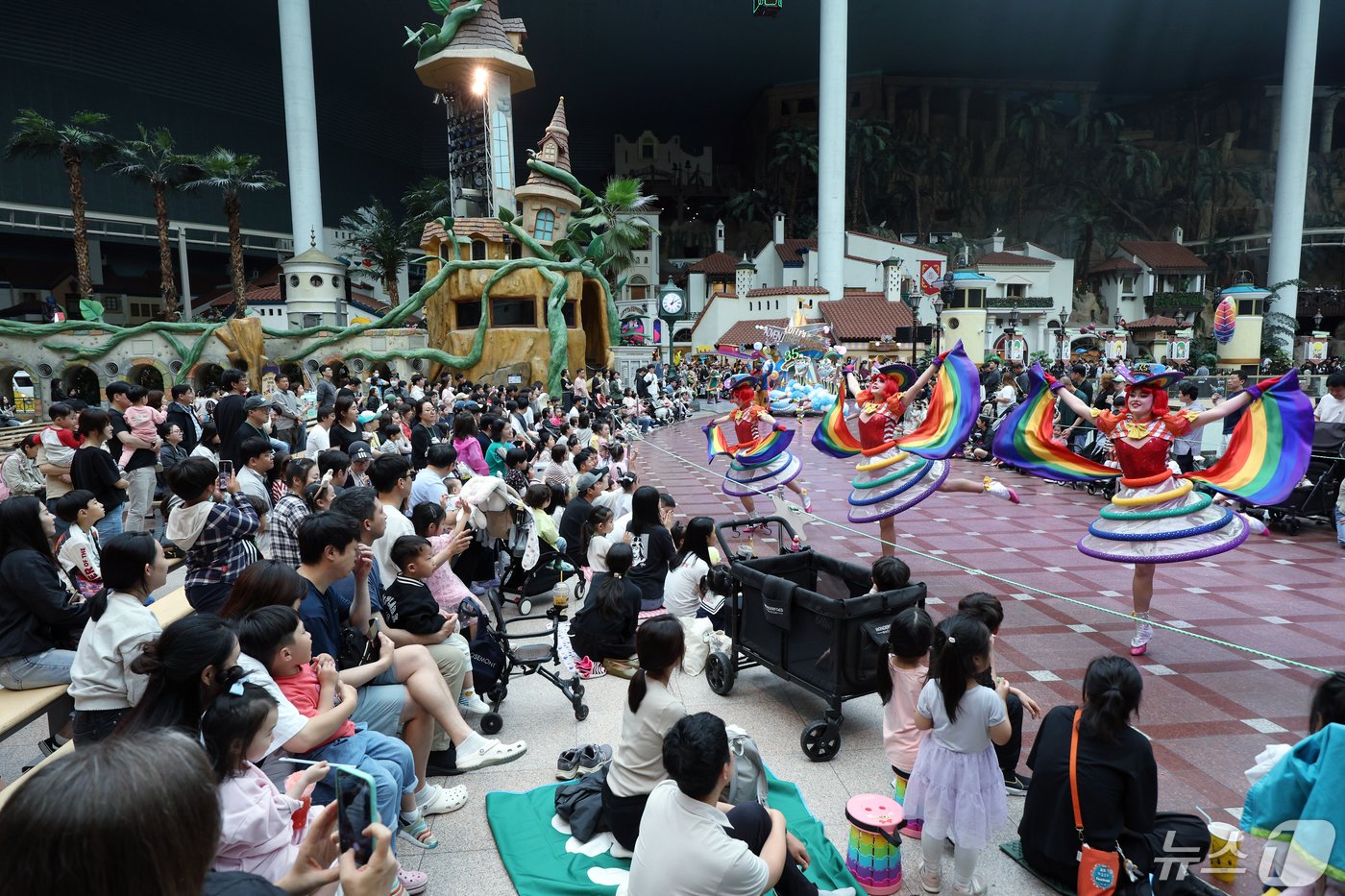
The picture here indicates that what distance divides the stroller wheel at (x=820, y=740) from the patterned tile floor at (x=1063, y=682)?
58 millimetres

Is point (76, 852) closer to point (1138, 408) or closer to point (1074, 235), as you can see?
point (1138, 408)

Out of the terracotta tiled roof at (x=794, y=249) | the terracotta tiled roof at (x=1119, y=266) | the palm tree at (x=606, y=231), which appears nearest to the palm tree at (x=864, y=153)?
the terracotta tiled roof at (x=794, y=249)

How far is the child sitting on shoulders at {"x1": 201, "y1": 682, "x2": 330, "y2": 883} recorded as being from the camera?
7.59ft

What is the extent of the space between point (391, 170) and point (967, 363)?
1892 inches

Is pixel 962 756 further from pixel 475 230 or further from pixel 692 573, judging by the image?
pixel 475 230

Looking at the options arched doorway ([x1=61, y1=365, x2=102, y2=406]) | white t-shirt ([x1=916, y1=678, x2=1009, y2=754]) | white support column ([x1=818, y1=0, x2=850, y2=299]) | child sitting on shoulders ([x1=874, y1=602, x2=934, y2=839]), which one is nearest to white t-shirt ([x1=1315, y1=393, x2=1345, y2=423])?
child sitting on shoulders ([x1=874, y1=602, x2=934, y2=839])

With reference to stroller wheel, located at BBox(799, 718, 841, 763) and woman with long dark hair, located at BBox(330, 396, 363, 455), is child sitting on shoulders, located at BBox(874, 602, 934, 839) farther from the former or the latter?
woman with long dark hair, located at BBox(330, 396, 363, 455)

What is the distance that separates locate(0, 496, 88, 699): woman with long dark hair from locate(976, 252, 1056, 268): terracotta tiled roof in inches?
1651

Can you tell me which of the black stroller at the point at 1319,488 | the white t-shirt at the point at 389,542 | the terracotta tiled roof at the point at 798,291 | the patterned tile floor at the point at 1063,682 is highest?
the terracotta tiled roof at the point at 798,291

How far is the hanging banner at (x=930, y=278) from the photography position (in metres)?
32.6

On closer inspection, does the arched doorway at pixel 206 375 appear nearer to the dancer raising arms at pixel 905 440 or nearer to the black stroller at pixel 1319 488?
the dancer raising arms at pixel 905 440

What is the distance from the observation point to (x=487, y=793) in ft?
13.0

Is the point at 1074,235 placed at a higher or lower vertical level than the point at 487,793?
higher

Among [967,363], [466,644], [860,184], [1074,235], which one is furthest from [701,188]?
Answer: [466,644]
